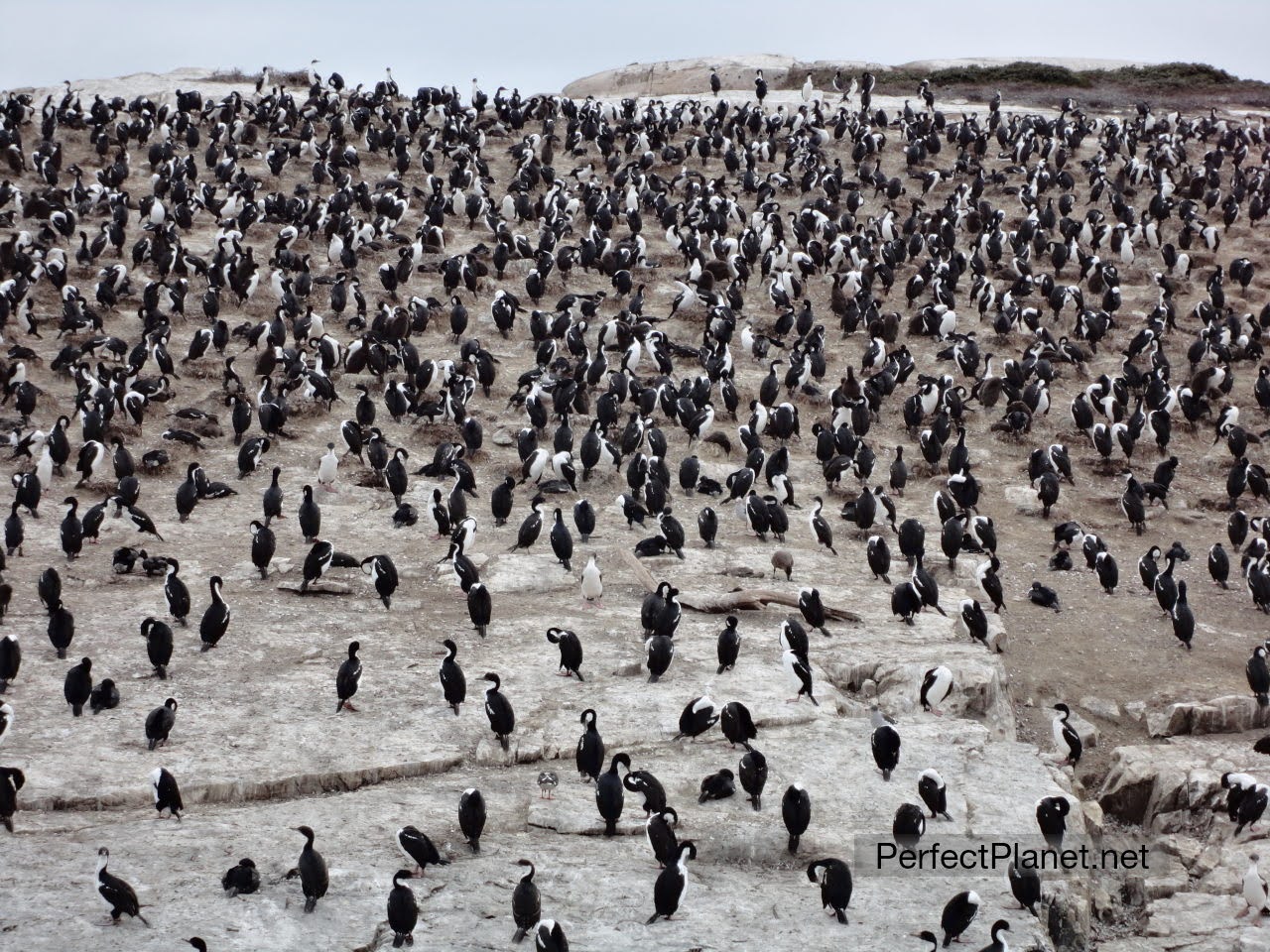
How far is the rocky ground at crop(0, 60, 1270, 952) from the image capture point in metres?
11.4

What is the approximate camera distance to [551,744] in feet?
46.6

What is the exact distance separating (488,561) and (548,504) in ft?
11.1

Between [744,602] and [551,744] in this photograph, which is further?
[744,602]

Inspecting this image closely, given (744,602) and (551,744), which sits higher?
(744,602)

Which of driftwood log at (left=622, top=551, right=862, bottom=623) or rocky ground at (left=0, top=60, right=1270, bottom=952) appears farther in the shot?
driftwood log at (left=622, top=551, right=862, bottom=623)

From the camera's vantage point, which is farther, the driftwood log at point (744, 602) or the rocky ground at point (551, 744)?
the driftwood log at point (744, 602)

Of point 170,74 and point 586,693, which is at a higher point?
point 170,74

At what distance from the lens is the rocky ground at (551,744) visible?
1135 centimetres

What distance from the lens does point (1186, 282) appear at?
122ft

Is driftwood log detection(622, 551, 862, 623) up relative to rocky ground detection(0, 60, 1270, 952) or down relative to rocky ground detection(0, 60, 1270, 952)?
up

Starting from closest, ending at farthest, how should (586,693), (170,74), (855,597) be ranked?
(586,693) → (855,597) → (170,74)

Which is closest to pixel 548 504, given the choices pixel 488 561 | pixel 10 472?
pixel 488 561

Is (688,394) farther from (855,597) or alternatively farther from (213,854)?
(213,854)

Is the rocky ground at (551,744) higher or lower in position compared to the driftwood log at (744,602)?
lower
